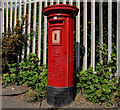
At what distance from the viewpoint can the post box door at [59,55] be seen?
2.92 meters

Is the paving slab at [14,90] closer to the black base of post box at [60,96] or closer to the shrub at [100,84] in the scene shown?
the black base of post box at [60,96]

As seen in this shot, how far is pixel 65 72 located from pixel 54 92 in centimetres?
49

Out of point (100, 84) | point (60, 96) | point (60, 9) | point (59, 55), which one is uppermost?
point (60, 9)

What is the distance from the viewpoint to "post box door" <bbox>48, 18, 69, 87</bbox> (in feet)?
9.58

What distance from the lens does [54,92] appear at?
2.99 m

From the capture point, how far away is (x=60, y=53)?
9.57ft

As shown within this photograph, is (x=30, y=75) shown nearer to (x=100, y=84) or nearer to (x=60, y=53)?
(x=60, y=53)

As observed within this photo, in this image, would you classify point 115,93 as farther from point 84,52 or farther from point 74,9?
point 74,9

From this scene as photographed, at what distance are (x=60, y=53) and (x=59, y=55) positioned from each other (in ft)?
0.15

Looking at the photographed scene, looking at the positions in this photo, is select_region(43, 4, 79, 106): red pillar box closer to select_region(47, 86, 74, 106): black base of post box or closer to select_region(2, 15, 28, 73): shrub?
select_region(47, 86, 74, 106): black base of post box

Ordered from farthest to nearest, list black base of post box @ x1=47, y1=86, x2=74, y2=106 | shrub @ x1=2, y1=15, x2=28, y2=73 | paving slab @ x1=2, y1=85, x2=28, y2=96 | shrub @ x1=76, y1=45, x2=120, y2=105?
1. shrub @ x1=2, y1=15, x2=28, y2=73
2. paving slab @ x1=2, y1=85, x2=28, y2=96
3. shrub @ x1=76, y1=45, x2=120, y2=105
4. black base of post box @ x1=47, y1=86, x2=74, y2=106

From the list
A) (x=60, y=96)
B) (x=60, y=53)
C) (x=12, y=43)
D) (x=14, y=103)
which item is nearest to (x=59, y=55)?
(x=60, y=53)

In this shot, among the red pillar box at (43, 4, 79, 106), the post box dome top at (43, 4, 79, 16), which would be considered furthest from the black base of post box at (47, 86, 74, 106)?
the post box dome top at (43, 4, 79, 16)

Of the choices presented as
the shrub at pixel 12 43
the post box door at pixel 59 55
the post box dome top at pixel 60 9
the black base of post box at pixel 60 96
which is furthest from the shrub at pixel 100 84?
the shrub at pixel 12 43
